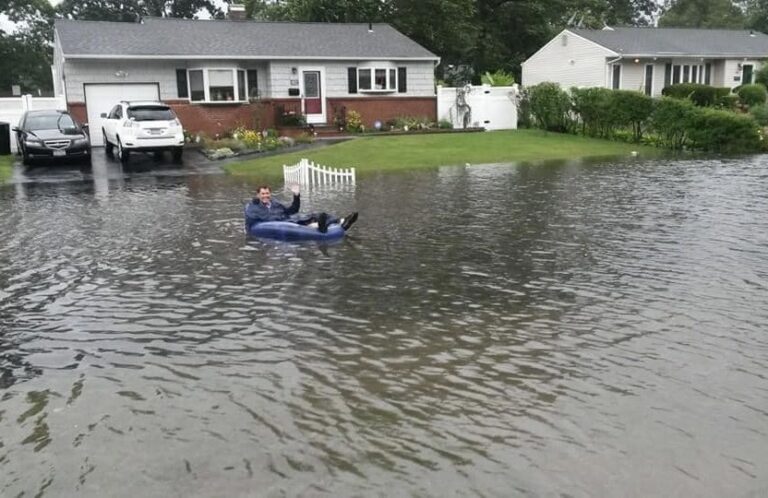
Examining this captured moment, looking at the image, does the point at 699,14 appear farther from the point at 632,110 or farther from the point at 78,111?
the point at 78,111

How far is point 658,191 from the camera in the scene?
1794 centimetres

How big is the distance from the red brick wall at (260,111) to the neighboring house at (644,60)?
9.79 m

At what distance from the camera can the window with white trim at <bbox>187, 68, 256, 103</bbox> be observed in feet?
104

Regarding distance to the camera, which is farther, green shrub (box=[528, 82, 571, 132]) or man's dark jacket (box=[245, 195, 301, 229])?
→ green shrub (box=[528, 82, 571, 132])

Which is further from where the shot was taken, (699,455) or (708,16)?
(708,16)

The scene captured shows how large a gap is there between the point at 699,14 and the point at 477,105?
6383 cm

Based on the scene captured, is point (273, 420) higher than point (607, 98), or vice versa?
point (607, 98)

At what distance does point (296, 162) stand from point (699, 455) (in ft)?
67.5

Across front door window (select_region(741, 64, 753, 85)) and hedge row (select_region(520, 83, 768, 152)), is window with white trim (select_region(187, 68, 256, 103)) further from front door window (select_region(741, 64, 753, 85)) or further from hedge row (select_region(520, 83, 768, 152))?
front door window (select_region(741, 64, 753, 85))

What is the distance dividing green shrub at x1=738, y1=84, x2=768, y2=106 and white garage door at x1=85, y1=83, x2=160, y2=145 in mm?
28428

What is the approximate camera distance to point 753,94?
37.1m

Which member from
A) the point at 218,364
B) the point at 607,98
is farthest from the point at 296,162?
the point at 218,364

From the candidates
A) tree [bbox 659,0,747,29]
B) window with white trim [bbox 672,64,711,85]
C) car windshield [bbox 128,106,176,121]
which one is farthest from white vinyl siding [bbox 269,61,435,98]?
tree [bbox 659,0,747,29]

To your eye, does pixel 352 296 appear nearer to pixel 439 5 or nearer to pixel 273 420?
pixel 273 420
